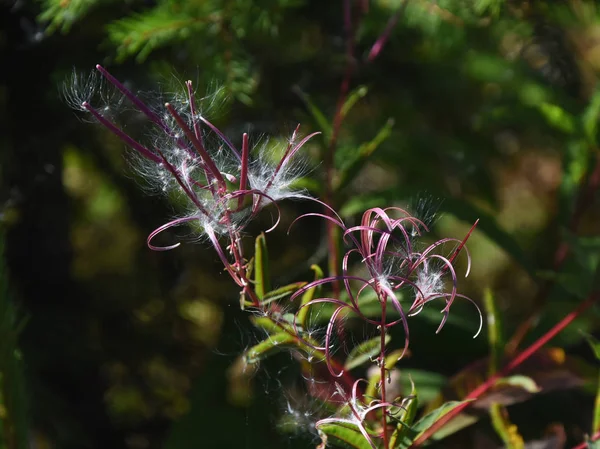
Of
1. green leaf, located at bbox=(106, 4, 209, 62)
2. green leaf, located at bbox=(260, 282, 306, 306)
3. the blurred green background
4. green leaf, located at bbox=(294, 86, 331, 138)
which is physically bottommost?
the blurred green background

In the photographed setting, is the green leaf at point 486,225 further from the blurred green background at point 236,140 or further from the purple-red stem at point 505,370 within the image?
the purple-red stem at point 505,370

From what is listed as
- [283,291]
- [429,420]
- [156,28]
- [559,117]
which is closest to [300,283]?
[283,291]

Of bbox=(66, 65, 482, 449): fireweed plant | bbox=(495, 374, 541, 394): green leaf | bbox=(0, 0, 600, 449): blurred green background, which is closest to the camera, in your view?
bbox=(66, 65, 482, 449): fireweed plant

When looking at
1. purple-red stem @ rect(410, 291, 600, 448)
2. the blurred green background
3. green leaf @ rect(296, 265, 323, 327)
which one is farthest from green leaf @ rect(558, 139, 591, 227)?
green leaf @ rect(296, 265, 323, 327)

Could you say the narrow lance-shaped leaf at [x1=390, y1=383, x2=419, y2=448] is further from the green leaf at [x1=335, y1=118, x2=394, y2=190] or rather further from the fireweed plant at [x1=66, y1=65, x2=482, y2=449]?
the green leaf at [x1=335, y1=118, x2=394, y2=190]

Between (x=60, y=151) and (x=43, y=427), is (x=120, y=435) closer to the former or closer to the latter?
(x=43, y=427)

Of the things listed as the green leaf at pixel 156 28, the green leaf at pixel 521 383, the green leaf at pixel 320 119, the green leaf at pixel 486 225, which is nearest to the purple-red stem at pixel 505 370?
the green leaf at pixel 521 383
